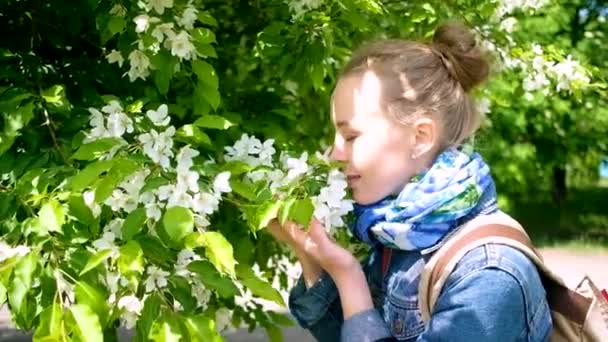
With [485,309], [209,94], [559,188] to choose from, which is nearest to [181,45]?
[209,94]

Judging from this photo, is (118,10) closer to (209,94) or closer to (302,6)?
(209,94)

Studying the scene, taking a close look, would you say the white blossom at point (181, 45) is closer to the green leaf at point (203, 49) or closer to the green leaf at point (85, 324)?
the green leaf at point (203, 49)

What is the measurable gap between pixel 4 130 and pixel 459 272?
121cm

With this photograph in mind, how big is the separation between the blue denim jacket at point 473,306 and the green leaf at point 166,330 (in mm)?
314

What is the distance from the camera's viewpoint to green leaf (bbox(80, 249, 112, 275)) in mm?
1724

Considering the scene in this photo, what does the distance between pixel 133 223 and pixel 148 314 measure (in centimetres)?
17

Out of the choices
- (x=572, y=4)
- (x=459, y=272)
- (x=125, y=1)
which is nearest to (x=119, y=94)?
(x=125, y=1)

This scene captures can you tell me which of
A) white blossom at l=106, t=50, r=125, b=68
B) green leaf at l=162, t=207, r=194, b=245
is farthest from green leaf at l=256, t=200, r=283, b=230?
white blossom at l=106, t=50, r=125, b=68

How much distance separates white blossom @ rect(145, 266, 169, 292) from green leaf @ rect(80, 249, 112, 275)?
3.2 inches

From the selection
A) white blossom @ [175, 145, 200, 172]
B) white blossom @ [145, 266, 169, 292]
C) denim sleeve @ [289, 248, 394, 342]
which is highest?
white blossom @ [175, 145, 200, 172]

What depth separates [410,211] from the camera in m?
1.72

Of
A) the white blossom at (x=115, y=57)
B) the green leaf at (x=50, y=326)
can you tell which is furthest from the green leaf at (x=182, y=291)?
the white blossom at (x=115, y=57)

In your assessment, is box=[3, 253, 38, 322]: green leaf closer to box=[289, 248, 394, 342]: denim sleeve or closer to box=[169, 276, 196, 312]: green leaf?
box=[169, 276, 196, 312]: green leaf

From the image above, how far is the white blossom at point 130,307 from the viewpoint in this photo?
1778 millimetres
